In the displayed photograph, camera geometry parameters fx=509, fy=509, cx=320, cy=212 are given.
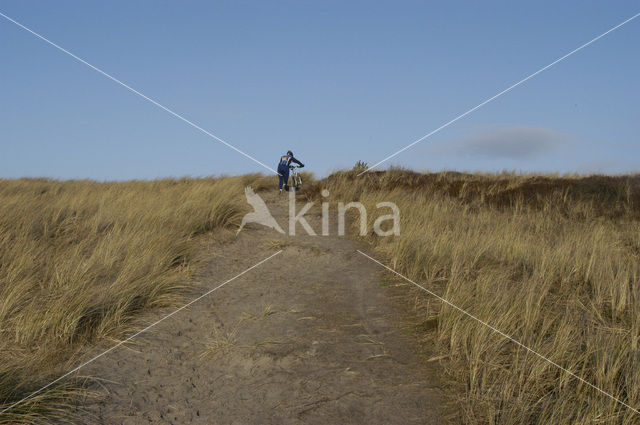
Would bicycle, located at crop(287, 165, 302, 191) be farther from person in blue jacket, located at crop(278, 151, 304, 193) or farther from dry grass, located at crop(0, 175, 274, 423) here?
dry grass, located at crop(0, 175, 274, 423)

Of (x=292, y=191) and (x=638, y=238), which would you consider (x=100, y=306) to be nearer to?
(x=638, y=238)

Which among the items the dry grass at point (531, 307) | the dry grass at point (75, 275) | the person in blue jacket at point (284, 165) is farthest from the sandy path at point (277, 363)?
the person in blue jacket at point (284, 165)

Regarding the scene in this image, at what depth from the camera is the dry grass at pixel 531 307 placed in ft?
14.9

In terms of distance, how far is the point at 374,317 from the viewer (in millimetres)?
6684

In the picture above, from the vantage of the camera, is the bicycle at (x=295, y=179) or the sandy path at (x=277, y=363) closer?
the sandy path at (x=277, y=363)

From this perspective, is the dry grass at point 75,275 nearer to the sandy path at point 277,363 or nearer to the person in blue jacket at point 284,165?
the sandy path at point 277,363

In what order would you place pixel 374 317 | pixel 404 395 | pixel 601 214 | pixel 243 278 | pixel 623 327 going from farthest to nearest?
pixel 601 214
pixel 243 278
pixel 374 317
pixel 623 327
pixel 404 395

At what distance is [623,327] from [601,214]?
968cm

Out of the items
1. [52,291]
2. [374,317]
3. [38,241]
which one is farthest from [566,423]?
[38,241]

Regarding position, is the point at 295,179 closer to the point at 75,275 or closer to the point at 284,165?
the point at 284,165

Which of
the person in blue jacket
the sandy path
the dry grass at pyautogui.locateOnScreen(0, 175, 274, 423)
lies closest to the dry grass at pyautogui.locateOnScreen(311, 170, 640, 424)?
the sandy path

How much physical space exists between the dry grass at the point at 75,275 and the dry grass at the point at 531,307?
143 inches

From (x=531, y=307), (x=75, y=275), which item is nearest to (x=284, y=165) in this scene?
(x=75, y=275)

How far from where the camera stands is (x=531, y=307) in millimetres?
6086
